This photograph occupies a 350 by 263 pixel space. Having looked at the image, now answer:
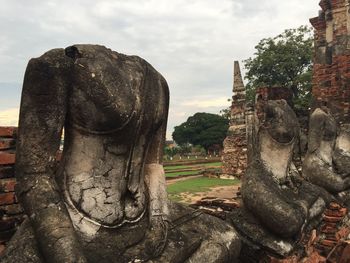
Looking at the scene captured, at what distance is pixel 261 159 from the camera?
369 centimetres

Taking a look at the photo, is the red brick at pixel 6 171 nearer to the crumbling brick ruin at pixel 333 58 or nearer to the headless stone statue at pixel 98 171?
the headless stone statue at pixel 98 171

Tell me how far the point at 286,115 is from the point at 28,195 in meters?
2.55

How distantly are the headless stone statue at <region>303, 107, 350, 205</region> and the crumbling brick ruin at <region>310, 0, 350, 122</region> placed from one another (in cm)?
415

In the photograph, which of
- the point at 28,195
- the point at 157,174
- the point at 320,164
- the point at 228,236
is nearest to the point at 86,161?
the point at 28,195

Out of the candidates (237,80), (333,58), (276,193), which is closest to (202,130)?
(237,80)

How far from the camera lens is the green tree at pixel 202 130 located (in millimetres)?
43125

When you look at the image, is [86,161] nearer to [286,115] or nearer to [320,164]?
[286,115]

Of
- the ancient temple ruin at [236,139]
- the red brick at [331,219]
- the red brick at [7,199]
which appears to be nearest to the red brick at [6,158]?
the red brick at [7,199]

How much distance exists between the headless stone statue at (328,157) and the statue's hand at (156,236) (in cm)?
301

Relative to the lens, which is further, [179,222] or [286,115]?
[286,115]

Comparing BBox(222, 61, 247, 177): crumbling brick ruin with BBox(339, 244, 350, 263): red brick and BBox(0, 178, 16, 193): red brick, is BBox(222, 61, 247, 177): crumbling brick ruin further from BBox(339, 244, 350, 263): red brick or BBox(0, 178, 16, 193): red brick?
BBox(0, 178, 16, 193): red brick

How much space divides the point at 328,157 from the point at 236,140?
11.0 meters

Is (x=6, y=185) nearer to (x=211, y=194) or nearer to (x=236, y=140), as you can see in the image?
(x=211, y=194)

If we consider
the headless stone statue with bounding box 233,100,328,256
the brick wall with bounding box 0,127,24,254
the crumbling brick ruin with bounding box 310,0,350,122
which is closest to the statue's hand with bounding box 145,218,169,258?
the headless stone statue with bounding box 233,100,328,256
